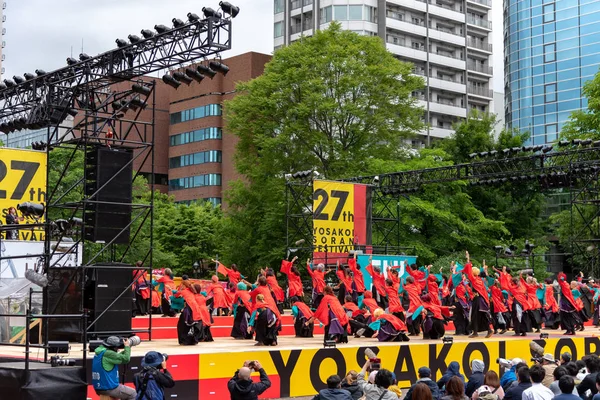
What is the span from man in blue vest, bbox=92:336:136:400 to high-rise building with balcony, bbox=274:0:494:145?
173 feet

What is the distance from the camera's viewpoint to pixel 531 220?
4809 cm

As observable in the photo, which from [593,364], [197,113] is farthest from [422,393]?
[197,113]

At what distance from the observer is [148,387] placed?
9852 millimetres

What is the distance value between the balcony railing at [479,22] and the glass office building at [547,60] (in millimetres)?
1686

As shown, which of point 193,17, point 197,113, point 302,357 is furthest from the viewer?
point 197,113

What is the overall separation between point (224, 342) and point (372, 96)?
23206mm

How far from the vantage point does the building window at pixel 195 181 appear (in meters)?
69.5

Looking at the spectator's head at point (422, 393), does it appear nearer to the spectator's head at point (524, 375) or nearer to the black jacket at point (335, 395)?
the black jacket at point (335, 395)

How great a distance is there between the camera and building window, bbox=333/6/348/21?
63.1 meters

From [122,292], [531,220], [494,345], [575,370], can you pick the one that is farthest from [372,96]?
[575,370]

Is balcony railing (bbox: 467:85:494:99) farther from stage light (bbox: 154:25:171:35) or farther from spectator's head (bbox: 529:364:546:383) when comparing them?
spectator's head (bbox: 529:364:546:383)

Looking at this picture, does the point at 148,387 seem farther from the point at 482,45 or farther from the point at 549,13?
the point at 482,45

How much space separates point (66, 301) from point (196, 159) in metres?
55.0

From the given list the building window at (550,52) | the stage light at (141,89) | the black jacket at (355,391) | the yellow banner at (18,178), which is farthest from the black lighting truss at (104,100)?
the building window at (550,52)
